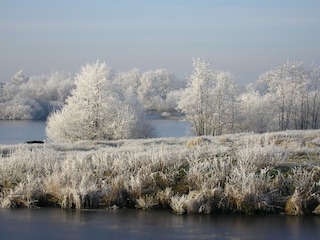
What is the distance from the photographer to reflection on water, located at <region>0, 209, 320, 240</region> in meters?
12.4

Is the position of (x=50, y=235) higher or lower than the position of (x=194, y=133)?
lower

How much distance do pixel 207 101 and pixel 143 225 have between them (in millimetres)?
46842

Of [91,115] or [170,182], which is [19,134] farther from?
[170,182]

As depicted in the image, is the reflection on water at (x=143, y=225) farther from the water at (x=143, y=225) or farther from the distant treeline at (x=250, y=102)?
the distant treeline at (x=250, y=102)

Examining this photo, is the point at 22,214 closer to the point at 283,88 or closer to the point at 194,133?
the point at 194,133

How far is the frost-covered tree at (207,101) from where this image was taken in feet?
193

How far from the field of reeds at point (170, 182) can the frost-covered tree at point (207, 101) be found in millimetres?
40947

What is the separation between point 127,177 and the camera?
52.0ft

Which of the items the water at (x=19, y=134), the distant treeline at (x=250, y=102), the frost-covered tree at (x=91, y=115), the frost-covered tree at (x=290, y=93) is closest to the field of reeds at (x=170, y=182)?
the water at (x=19, y=134)

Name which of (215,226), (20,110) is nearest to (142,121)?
(20,110)

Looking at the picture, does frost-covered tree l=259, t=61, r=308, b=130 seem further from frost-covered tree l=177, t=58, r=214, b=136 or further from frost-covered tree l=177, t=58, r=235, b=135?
frost-covered tree l=177, t=58, r=214, b=136

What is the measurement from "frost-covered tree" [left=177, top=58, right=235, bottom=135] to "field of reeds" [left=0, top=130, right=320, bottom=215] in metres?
40.9

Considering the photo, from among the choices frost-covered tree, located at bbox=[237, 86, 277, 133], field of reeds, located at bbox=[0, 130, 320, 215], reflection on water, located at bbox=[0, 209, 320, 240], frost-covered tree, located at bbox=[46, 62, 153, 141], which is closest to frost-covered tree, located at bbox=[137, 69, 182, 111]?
frost-covered tree, located at bbox=[237, 86, 277, 133]

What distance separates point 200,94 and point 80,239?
156ft
